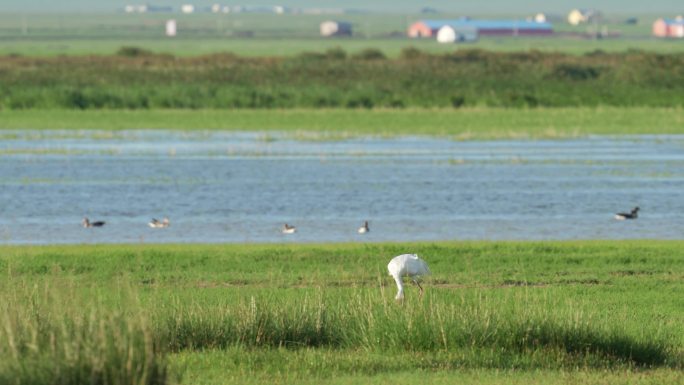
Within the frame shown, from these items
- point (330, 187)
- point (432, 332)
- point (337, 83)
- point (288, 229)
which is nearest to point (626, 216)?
point (288, 229)

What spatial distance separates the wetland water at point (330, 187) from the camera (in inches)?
955

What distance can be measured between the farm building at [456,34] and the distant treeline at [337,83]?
9612cm

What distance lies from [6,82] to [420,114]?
20046 millimetres

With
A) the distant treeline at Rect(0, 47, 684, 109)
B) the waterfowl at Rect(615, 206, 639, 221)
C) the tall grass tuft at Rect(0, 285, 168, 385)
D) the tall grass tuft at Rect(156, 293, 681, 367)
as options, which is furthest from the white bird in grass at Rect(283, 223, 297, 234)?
the distant treeline at Rect(0, 47, 684, 109)

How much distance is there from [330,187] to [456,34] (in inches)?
6039

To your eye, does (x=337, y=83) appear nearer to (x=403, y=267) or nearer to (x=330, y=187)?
(x=330, y=187)

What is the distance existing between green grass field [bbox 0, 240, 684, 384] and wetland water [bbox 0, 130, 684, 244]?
5933 mm

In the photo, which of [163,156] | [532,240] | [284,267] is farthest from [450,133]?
[284,267]

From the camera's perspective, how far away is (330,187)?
31.2m

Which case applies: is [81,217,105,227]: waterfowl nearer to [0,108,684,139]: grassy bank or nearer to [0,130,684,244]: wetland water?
[0,130,684,244]: wetland water

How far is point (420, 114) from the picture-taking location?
53000 mm

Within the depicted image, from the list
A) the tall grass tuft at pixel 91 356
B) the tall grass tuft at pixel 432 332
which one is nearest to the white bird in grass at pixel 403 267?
the tall grass tuft at pixel 432 332

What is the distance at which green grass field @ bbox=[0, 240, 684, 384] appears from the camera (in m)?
9.52

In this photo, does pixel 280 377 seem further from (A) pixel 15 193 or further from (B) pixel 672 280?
(A) pixel 15 193
